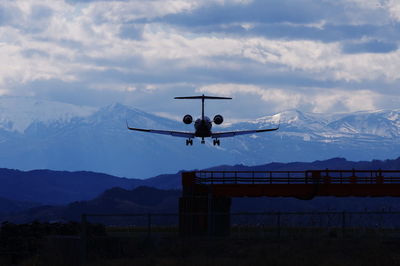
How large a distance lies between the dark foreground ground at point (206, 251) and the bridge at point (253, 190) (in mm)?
12809

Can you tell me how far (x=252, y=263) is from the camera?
54.3 metres

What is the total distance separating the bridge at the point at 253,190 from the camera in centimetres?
8188

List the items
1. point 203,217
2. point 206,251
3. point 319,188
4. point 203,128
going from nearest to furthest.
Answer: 1. point 206,251
2. point 319,188
3. point 203,217
4. point 203,128

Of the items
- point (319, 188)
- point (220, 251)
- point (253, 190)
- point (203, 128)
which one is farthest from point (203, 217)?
point (203, 128)

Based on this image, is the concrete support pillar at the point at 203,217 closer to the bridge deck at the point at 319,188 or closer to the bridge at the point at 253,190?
the bridge at the point at 253,190

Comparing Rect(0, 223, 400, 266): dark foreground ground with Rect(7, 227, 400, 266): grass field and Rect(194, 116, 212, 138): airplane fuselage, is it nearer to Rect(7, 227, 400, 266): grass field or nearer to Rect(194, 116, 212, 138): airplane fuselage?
Rect(7, 227, 400, 266): grass field

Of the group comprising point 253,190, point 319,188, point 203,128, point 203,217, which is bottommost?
point 203,217

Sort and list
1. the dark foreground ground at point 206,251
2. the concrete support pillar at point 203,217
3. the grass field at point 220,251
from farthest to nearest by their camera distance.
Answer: the concrete support pillar at point 203,217
the dark foreground ground at point 206,251
the grass field at point 220,251

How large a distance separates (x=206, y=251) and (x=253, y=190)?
69.7ft

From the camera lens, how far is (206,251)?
2491 inches

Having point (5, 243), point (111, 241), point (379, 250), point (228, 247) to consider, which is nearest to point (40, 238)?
point (5, 243)

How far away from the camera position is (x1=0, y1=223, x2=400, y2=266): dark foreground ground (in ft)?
181

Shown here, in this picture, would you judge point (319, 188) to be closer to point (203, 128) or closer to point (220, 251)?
point (220, 251)

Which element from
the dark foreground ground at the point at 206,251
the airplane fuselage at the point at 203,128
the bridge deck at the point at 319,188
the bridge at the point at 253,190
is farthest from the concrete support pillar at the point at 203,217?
the airplane fuselage at the point at 203,128
